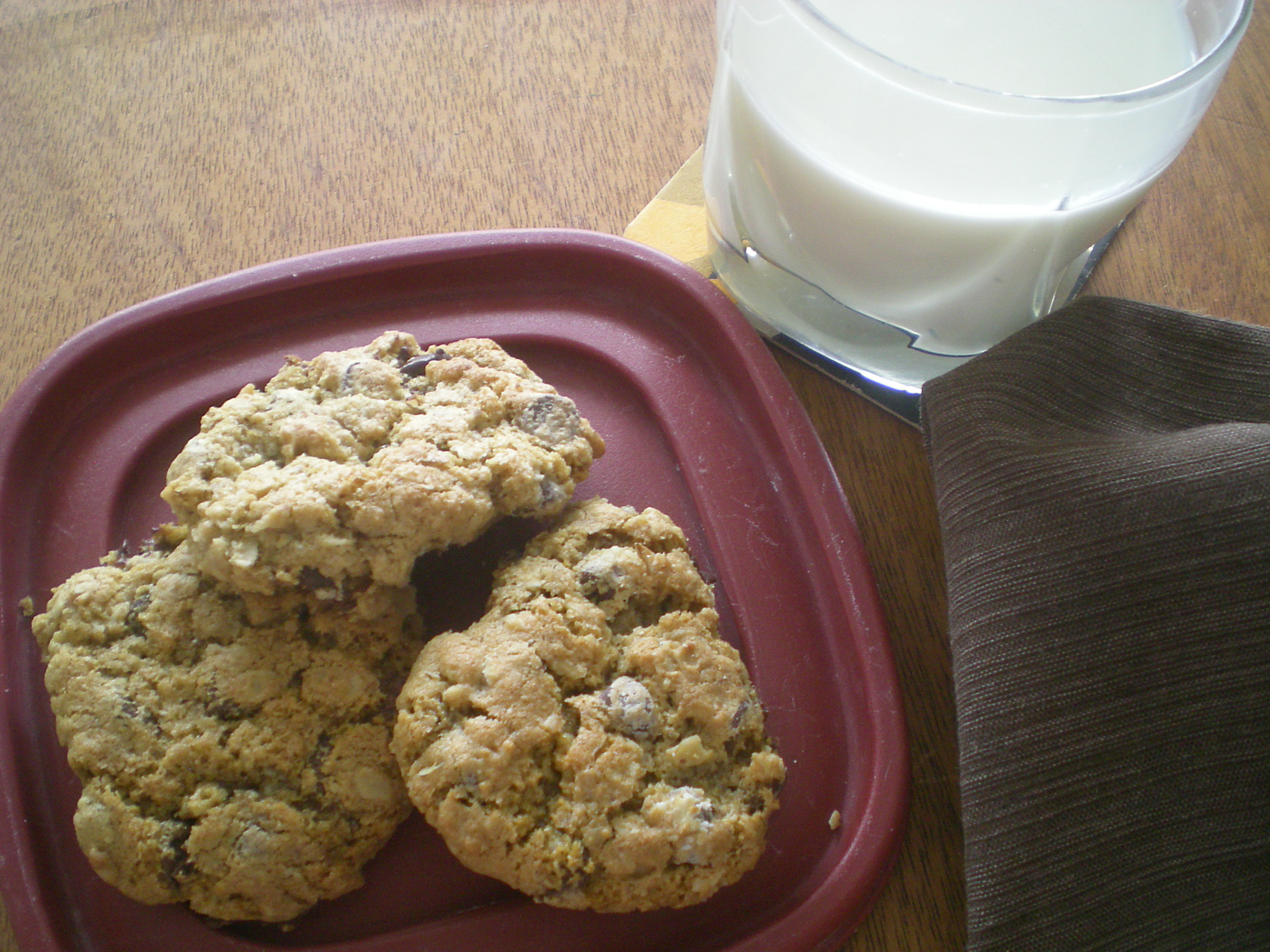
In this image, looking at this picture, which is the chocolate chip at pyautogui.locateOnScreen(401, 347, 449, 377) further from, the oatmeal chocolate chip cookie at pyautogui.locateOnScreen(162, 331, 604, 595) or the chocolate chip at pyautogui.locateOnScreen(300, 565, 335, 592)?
the chocolate chip at pyautogui.locateOnScreen(300, 565, 335, 592)

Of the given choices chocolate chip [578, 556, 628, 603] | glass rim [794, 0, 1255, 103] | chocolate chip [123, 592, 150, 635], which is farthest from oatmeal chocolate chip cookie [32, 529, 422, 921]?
glass rim [794, 0, 1255, 103]

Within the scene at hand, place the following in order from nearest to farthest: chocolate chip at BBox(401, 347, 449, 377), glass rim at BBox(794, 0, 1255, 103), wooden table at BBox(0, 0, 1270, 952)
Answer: glass rim at BBox(794, 0, 1255, 103)
chocolate chip at BBox(401, 347, 449, 377)
wooden table at BBox(0, 0, 1270, 952)

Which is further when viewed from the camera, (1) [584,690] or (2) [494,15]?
(2) [494,15]

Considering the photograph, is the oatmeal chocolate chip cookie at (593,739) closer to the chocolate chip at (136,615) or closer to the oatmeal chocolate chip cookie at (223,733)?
the oatmeal chocolate chip cookie at (223,733)

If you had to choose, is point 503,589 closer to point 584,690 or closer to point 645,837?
point 584,690

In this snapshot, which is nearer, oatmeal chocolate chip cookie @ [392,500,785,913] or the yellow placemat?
oatmeal chocolate chip cookie @ [392,500,785,913]

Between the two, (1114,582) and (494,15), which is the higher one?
(494,15)

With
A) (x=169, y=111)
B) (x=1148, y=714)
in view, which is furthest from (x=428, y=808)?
(x=169, y=111)
